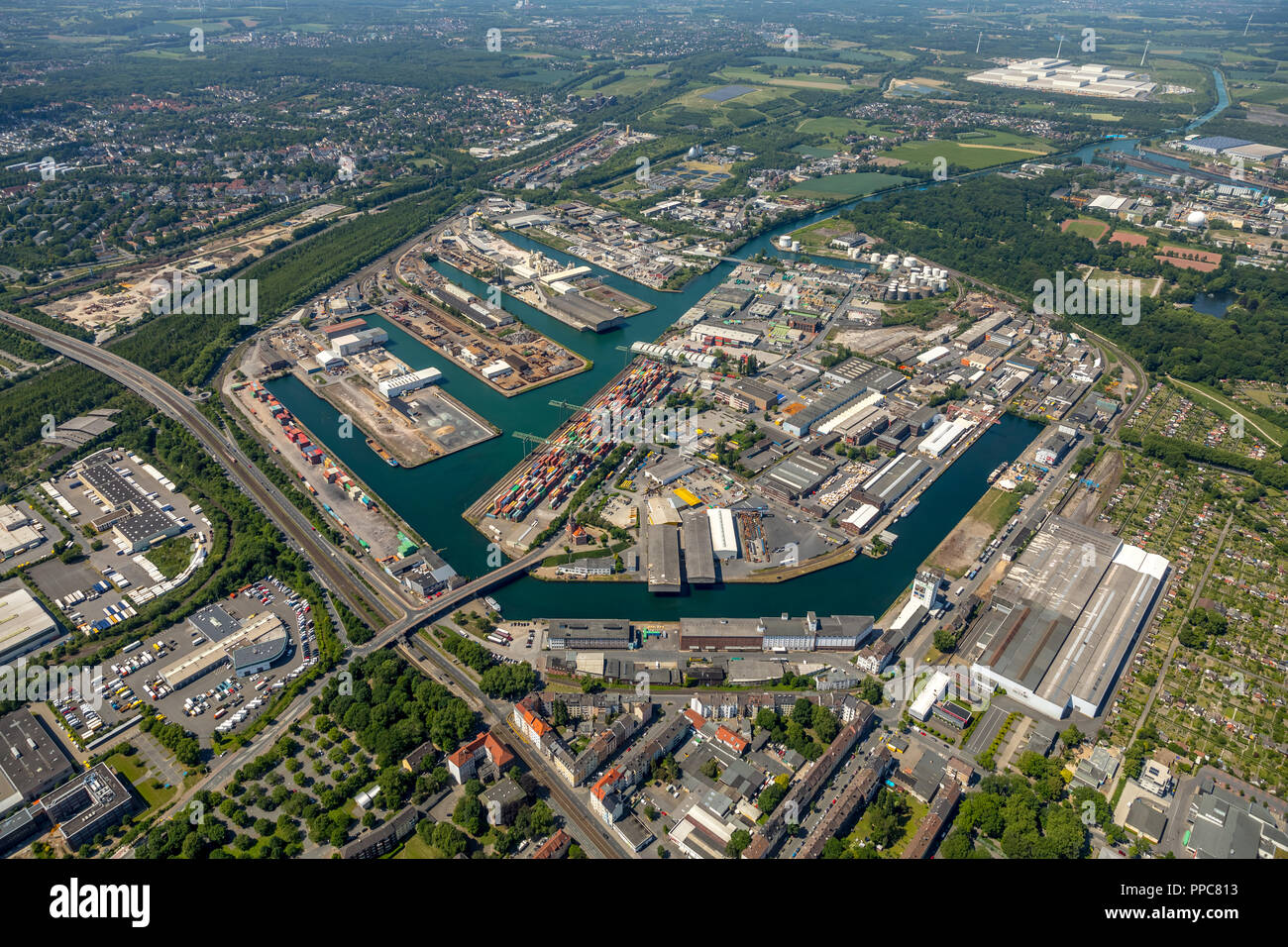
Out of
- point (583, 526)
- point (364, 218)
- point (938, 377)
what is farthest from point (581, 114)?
point (583, 526)

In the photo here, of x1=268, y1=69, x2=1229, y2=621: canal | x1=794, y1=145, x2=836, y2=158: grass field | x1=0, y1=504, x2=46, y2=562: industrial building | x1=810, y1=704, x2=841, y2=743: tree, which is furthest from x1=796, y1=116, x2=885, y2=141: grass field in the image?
x1=0, y1=504, x2=46, y2=562: industrial building

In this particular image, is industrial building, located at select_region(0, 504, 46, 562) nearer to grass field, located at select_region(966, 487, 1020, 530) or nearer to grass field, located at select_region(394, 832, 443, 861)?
grass field, located at select_region(394, 832, 443, 861)

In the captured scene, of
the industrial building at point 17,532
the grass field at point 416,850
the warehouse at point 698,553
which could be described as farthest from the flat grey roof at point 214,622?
the warehouse at point 698,553

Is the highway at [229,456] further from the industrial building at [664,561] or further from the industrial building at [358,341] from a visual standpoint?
the industrial building at [664,561]

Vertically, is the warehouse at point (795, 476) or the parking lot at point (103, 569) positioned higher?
the warehouse at point (795, 476)

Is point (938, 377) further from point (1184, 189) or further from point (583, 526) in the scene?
point (1184, 189)

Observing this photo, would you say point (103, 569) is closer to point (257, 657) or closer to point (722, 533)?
point (257, 657)
